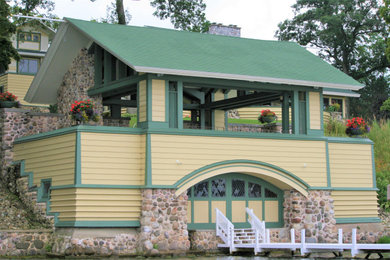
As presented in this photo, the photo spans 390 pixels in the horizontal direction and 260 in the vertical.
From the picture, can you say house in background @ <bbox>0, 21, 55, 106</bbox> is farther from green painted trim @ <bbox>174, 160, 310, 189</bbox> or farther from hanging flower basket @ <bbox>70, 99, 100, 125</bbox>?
green painted trim @ <bbox>174, 160, 310, 189</bbox>

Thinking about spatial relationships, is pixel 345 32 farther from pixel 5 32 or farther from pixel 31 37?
pixel 5 32

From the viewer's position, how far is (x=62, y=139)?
2164 cm

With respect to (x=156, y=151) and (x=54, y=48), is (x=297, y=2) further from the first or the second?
(x=156, y=151)

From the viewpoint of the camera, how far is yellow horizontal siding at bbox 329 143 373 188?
2556 centimetres

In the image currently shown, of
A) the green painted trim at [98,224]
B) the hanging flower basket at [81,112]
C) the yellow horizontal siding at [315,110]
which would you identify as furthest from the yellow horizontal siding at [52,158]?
the yellow horizontal siding at [315,110]

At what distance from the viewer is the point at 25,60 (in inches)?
1565

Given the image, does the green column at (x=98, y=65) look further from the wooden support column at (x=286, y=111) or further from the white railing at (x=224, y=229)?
the wooden support column at (x=286, y=111)

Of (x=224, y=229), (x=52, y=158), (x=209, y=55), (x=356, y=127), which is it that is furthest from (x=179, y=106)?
(x=356, y=127)

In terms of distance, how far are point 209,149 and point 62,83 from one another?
824 centimetres

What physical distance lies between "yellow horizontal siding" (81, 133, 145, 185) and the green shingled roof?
2383 millimetres

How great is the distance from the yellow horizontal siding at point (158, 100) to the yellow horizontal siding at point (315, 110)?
5.88 meters

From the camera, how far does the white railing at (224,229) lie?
22047 mm

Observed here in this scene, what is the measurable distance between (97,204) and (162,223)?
6.91 feet

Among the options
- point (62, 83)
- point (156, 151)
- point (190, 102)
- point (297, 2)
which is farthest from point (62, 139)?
point (297, 2)
